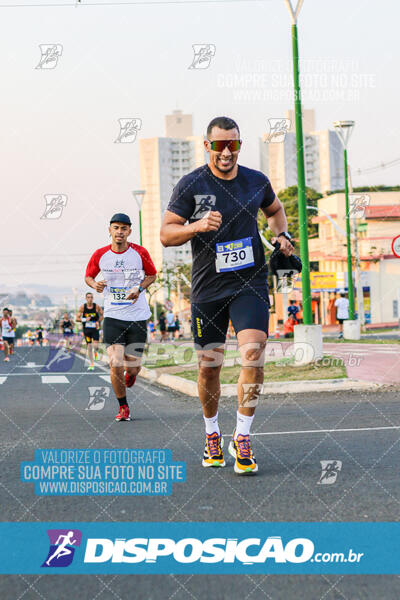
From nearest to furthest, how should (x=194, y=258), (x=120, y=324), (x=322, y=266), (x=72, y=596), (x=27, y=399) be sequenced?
(x=72, y=596) → (x=194, y=258) → (x=120, y=324) → (x=27, y=399) → (x=322, y=266)

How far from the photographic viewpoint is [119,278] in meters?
9.02

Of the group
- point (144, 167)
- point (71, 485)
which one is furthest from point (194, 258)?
point (144, 167)

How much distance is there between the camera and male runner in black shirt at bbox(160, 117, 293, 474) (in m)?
5.46

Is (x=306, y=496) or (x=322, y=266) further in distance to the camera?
(x=322, y=266)

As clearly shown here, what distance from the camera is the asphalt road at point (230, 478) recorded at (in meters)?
3.11

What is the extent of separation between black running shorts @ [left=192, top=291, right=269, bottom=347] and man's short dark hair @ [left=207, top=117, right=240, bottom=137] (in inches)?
43.3

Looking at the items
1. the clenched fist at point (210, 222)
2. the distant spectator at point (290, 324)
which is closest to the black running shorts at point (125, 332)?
the clenched fist at point (210, 222)

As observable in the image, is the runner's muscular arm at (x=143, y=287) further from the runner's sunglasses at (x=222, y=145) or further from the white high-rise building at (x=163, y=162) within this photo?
the white high-rise building at (x=163, y=162)

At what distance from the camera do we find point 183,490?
4742 mm

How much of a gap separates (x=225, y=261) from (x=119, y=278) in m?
3.69

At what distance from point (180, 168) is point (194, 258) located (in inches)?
7192

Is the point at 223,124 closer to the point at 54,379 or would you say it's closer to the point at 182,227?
the point at 182,227

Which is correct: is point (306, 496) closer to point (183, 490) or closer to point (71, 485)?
point (183, 490)

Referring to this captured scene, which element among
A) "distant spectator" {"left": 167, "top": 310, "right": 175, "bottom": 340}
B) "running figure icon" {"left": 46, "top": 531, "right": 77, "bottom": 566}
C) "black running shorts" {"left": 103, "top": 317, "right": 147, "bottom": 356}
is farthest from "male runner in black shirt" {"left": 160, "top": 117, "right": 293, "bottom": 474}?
"distant spectator" {"left": 167, "top": 310, "right": 175, "bottom": 340}
